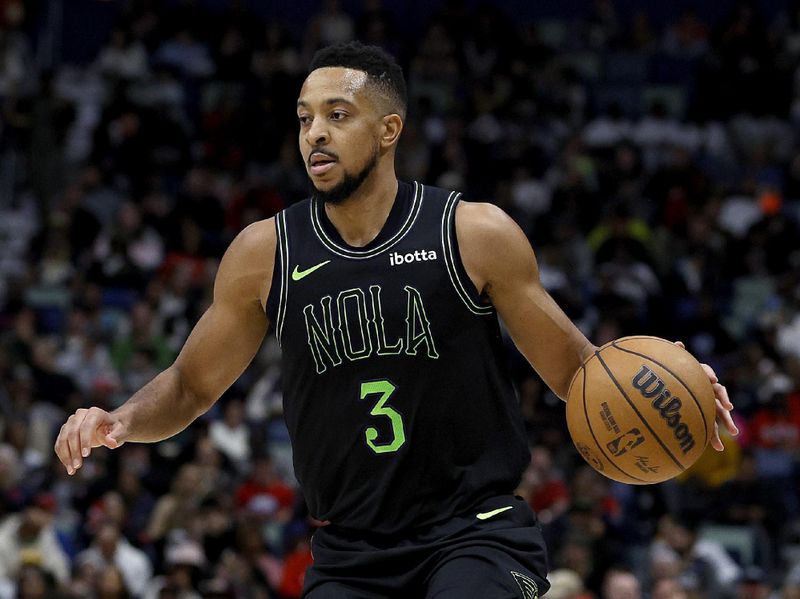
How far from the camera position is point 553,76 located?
18.6 m

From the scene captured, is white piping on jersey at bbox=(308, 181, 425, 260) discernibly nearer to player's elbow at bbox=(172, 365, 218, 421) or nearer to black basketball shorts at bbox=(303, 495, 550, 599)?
player's elbow at bbox=(172, 365, 218, 421)

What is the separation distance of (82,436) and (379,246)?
1158 mm

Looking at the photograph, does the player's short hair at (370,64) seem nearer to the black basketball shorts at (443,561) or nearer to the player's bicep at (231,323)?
the player's bicep at (231,323)

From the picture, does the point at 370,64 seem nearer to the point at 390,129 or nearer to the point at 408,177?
the point at 390,129

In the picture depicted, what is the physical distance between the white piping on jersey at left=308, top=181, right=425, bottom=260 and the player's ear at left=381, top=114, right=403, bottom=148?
0.20 m

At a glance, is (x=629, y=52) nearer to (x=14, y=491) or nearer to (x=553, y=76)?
(x=553, y=76)

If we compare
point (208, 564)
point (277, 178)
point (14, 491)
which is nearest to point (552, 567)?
point (208, 564)

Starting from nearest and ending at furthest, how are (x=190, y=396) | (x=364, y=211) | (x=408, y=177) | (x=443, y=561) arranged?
1. (x=443, y=561)
2. (x=364, y=211)
3. (x=190, y=396)
4. (x=408, y=177)

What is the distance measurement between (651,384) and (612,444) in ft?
0.80

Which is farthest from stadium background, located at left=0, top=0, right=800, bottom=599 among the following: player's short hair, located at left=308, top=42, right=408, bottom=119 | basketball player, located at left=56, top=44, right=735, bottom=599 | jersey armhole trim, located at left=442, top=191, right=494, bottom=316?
player's short hair, located at left=308, top=42, right=408, bottom=119

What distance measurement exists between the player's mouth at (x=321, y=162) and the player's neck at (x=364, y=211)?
0.14m

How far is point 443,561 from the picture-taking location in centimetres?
449

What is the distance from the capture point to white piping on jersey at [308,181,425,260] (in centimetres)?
477

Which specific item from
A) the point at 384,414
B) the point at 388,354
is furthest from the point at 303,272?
the point at 384,414
